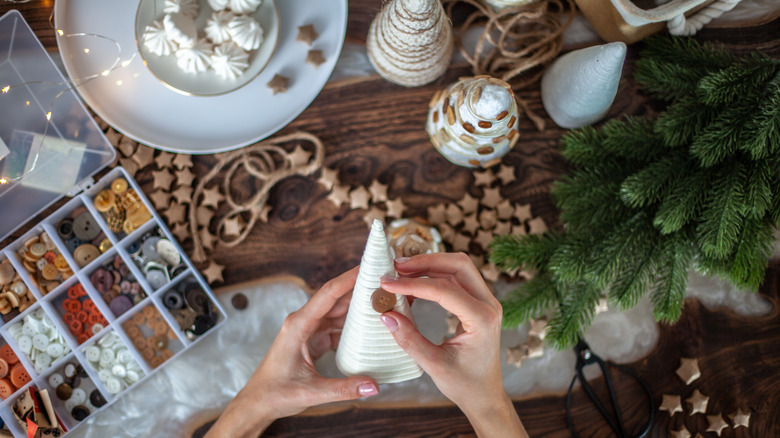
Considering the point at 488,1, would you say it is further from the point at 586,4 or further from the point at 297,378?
the point at 297,378

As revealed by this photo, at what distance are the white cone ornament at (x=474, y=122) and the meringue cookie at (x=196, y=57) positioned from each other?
0.45 meters

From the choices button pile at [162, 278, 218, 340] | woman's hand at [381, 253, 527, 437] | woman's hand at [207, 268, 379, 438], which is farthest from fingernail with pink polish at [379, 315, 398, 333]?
button pile at [162, 278, 218, 340]

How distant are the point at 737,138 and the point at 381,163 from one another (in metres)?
0.61

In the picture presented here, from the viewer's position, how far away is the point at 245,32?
920 mm

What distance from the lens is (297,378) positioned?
0.83 metres

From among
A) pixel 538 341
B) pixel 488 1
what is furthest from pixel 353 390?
pixel 488 1

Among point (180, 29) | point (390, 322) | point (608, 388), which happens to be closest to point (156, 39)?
point (180, 29)

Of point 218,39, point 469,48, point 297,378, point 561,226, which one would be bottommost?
point 561,226

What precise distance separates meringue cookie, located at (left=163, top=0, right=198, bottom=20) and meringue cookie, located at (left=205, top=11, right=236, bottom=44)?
4cm

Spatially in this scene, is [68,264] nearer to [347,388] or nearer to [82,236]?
[82,236]

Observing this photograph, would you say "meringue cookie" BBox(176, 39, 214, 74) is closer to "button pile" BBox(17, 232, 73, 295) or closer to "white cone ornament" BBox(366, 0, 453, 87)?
"white cone ornament" BBox(366, 0, 453, 87)

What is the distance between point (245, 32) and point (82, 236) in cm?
52

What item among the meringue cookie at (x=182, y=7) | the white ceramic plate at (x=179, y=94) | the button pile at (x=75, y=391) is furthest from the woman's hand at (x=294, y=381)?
the meringue cookie at (x=182, y=7)

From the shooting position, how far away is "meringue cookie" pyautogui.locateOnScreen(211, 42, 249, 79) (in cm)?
93
